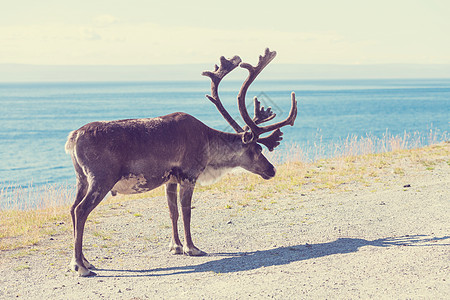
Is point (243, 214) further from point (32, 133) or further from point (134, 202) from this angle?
point (32, 133)

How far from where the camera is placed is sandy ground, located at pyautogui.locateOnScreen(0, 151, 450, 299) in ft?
22.2

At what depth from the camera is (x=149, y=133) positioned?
8.27 metres

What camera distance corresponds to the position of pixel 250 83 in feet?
30.7

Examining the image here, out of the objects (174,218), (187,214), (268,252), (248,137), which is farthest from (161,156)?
(268,252)

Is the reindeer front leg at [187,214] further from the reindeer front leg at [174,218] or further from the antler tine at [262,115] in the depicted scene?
the antler tine at [262,115]

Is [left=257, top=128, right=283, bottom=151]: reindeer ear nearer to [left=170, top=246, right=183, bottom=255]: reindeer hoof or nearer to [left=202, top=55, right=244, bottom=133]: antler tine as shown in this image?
[left=202, top=55, right=244, bottom=133]: antler tine

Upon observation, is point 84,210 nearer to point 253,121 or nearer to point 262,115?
point 253,121

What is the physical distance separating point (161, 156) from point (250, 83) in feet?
7.10

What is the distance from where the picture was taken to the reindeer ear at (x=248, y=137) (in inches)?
369

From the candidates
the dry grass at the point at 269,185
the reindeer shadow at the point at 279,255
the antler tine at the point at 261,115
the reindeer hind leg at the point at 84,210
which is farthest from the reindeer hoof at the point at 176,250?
the dry grass at the point at 269,185

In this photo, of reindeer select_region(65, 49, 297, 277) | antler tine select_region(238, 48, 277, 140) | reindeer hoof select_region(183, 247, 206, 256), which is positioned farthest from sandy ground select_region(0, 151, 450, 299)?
antler tine select_region(238, 48, 277, 140)

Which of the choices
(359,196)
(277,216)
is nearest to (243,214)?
(277,216)

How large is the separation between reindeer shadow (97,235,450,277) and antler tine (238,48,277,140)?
7.01 ft

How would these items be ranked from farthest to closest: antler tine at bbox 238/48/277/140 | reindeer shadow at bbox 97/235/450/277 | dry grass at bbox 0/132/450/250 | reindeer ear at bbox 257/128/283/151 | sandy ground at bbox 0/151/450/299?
dry grass at bbox 0/132/450/250 → reindeer ear at bbox 257/128/283/151 → antler tine at bbox 238/48/277/140 → reindeer shadow at bbox 97/235/450/277 → sandy ground at bbox 0/151/450/299
